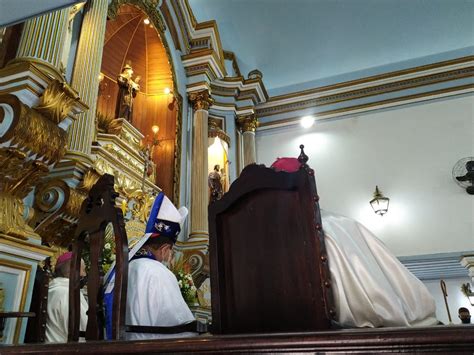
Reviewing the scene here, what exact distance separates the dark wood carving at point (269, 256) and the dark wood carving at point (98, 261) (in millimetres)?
396

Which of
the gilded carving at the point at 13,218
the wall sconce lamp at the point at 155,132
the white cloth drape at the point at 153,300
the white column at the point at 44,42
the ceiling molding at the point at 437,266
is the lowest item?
the white cloth drape at the point at 153,300

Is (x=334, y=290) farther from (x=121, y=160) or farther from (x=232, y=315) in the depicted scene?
(x=121, y=160)

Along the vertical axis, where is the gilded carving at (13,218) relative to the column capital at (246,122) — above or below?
below

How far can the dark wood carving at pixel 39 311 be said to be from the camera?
235 centimetres

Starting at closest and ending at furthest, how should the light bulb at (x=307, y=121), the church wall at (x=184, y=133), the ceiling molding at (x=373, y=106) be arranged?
the church wall at (x=184, y=133) → the ceiling molding at (x=373, y=106) → the light bulb at (x=307, y=121)

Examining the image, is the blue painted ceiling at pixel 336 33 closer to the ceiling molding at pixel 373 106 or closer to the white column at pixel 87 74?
the ceiling molding at pixel 373 106

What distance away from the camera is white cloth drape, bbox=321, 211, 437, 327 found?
1438 millimetres

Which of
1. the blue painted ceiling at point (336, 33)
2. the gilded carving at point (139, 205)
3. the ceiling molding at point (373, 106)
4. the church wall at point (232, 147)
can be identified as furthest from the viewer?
the blue painted ceiling at point (336, 33)

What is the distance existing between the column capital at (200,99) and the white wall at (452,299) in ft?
16.0

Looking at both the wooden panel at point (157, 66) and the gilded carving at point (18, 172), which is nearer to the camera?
the gilded carving at point (18, 172)

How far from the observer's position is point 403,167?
7.19 metres

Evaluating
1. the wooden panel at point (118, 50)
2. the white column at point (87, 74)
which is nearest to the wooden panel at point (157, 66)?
the wooden panel at point (118, 50)

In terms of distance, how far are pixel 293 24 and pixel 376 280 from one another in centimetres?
729

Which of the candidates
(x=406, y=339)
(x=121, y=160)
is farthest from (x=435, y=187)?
(x=406, y=339)
